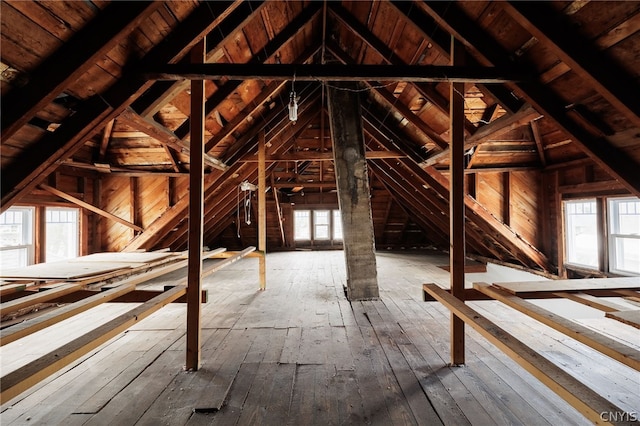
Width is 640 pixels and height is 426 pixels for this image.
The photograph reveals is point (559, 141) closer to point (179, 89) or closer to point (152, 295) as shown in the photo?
point (179, 89)

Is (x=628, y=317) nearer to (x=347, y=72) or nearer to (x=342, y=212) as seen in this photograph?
(x=347, y=72)

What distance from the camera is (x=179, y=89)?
2.76m

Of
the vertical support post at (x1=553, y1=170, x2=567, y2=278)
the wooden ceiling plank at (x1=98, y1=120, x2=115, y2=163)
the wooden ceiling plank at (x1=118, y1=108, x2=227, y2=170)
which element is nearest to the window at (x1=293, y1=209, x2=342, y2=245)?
the wooden ceiling plank at (x1=98, y1=120, x2=115, y2=163)

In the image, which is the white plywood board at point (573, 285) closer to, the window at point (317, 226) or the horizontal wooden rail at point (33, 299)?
the horizontal wooden rail at point (33, 299)

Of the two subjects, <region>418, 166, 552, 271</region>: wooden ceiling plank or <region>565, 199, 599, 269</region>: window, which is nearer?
<region>565, 199, 599, 269</region>: window

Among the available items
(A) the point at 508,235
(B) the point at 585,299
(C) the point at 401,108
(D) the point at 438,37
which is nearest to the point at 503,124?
(D) the point at 438,37

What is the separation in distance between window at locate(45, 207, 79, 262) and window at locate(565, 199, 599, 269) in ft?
33.9

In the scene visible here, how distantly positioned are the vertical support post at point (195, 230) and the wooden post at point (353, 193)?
2.25m

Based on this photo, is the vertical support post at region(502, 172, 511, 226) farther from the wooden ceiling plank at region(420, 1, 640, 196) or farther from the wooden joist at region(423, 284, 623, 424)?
the wooden joist at region(423, 284, 623, 424)

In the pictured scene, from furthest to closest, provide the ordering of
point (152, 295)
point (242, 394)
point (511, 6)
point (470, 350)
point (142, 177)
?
point (142, 177) → point (470, 350) → point (152, 295) → point (242, 394) → point (511, 6)

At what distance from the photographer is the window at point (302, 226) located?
10.7m

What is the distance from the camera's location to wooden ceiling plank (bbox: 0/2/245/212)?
1.86 m

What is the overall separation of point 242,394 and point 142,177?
20.2 ft

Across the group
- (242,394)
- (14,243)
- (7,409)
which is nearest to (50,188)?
(14,243)
